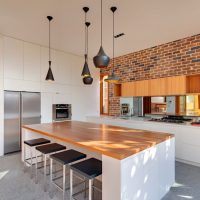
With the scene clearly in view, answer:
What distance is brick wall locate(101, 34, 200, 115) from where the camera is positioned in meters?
3.73

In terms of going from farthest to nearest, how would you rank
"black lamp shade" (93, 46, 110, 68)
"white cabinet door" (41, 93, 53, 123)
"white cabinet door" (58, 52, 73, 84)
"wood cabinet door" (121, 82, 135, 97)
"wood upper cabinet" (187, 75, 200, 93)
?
"white cabinet door" (58, 52, 73, 84)
"wood cabinet door" (121, 82, 135, 97)
"white cabinet door" (41, 93, 53, 123)
"wood upper cabinet" (187, 75, 200, 93)
"black lamp shade" (93, 46, 110, 68)

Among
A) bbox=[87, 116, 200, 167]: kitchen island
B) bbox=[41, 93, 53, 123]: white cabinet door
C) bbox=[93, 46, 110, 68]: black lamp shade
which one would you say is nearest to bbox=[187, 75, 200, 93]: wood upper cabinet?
bbox=[87, 116, 200, 167]: kitchen island

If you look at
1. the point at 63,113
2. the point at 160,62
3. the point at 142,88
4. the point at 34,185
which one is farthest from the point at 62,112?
the point at 160,62

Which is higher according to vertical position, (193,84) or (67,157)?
(193,84)

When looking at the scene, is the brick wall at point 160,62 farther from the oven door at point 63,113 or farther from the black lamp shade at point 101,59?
the black lamp shade at point 101,59

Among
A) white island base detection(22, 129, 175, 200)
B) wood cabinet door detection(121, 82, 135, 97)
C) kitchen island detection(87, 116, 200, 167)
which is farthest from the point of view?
wood cabinet door detection(121, 82, 135, 97)

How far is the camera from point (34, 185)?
2.55 metres

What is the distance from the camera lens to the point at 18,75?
408 centimetres

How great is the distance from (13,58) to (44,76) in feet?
2.87

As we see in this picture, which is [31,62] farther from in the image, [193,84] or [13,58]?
[193,84]

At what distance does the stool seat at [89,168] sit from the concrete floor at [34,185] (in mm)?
656

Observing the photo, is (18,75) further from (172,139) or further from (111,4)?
(172,139)

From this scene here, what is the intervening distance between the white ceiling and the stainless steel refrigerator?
144 centimetres

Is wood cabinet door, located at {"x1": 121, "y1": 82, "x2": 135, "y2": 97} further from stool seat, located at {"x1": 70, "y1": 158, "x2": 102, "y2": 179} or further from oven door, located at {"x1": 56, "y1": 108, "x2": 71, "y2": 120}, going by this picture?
stool seat, located at {"x1": 70, "y1": 158, "x2": 102, "y2": 179}
